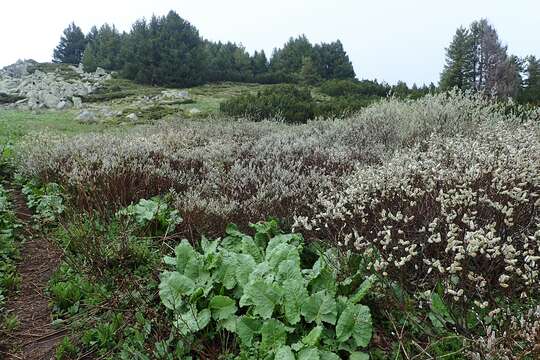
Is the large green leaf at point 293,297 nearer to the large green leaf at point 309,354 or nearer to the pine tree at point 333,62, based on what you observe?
the large green leaf at point 309,354

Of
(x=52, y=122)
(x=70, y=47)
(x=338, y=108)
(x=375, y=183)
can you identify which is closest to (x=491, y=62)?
(x=338, y=108)

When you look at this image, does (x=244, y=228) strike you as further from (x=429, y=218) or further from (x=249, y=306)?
(x=429, y=218)

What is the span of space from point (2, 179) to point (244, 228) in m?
4.20

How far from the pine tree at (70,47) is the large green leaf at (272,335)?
6287 cm

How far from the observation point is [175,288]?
272 centimetres

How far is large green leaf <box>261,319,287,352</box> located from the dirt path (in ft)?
4.60

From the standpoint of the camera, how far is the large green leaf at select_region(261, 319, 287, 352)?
224 cm

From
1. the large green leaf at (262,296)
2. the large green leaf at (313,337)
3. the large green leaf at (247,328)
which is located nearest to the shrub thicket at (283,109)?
the large green leaf at (262,296)

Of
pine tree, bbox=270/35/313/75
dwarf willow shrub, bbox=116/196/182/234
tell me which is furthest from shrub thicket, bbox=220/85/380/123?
pine tree, bbox=270/35/313/75

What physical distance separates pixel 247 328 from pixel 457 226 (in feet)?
4.45

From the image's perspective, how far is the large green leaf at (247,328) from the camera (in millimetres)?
2340

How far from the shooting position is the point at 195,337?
2.54 m

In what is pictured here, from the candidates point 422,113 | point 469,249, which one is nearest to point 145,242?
point 469,249

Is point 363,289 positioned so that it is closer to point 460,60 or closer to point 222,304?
point 222,304
